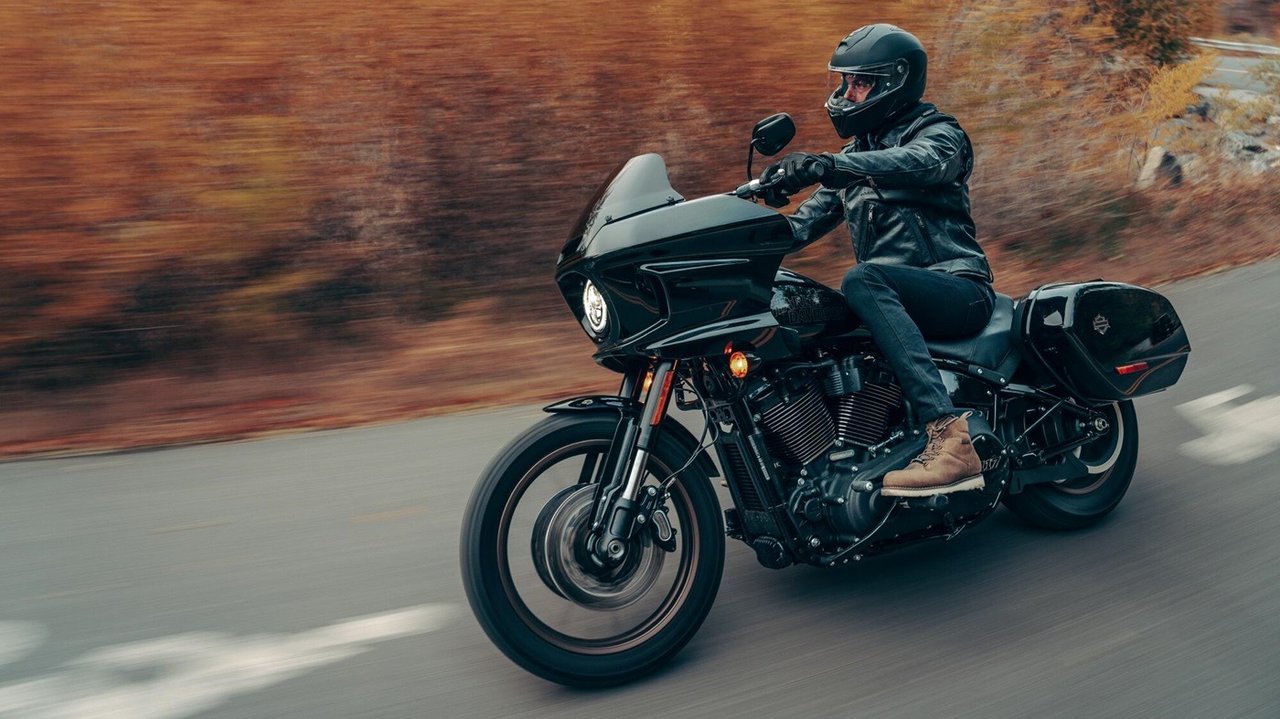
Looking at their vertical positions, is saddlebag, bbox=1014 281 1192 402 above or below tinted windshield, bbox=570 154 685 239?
below

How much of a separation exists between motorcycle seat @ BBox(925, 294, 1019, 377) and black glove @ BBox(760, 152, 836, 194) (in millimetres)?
944

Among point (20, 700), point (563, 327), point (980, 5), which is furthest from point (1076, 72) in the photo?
point (20, 700)

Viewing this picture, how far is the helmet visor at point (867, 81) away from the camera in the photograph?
13.1 ft

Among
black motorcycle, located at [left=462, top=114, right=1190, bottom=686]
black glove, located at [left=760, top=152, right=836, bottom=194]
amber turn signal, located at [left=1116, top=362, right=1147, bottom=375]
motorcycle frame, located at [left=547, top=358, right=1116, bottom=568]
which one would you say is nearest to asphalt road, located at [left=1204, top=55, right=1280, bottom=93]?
amber turn signal, located at [left=1116, top=362, right=1147, bottom=375]

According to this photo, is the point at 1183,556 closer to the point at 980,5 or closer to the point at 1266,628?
the point at 1266,628

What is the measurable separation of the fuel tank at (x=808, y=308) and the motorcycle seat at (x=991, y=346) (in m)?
0.40

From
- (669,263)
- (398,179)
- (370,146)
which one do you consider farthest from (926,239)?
(370,146)

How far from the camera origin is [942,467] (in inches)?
152

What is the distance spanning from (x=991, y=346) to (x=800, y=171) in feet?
4.15

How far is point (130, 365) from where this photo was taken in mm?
6965

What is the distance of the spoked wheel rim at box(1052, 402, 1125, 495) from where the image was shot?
4793 millimetres

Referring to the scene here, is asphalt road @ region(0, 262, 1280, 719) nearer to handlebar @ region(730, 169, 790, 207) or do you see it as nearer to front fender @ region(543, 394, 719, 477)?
front fender @ region(543, 394, 719, 477)

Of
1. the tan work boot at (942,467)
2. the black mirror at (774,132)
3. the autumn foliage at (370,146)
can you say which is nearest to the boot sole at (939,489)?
the tan work boot at (942,467)

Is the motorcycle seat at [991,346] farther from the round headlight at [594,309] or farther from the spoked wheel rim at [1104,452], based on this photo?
the round headlight at [594,309]
